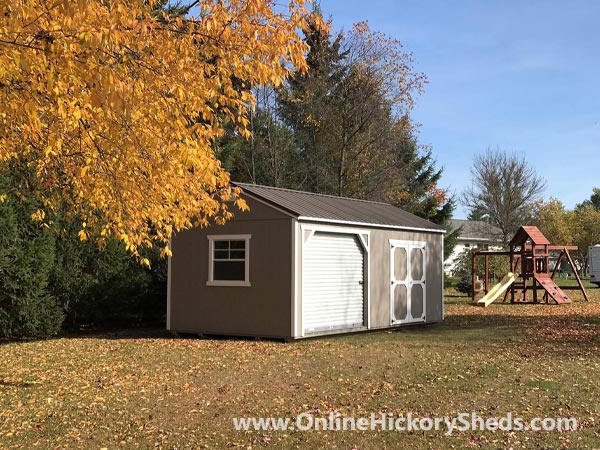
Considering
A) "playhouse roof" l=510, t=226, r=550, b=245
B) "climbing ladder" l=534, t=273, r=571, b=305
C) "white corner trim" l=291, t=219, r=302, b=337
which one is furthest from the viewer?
"playhouse roof" l=510, t=226, r=550, b=245

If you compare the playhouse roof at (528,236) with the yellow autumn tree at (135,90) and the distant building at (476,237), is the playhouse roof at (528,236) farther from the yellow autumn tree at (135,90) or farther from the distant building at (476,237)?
the distant building at (476,237)

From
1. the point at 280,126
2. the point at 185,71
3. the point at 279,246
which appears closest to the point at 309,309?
the point at 279,246

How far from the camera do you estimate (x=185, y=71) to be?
23.5 ft

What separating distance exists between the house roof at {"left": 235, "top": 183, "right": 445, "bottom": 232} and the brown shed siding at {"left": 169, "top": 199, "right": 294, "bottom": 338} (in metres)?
0.32

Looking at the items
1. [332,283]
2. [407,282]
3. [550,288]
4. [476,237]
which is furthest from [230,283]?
[476,237]

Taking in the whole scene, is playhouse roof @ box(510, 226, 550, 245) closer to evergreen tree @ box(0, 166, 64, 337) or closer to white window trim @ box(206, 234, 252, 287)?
white window trim @ box(206, 234, 252, 287)

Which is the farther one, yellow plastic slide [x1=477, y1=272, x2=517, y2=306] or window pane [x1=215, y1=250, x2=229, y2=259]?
yellow plastic slide [x1=477, y1=272, x2=517, y2=306]

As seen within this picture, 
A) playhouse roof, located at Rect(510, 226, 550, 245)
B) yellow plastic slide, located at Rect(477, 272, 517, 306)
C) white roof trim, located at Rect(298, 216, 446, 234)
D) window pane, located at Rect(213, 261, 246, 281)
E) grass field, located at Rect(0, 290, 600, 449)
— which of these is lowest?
grass field, located at Rect(0, 290, 600, 449)

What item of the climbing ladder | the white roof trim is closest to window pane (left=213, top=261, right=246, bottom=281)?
the white roof trim

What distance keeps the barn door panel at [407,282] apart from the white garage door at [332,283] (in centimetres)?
124

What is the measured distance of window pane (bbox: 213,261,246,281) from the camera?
13422 mm

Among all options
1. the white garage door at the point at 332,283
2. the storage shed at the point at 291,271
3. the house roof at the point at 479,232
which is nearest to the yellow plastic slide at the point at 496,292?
the storage shed at the point at 291,271

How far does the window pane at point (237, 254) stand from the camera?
44.1 ft

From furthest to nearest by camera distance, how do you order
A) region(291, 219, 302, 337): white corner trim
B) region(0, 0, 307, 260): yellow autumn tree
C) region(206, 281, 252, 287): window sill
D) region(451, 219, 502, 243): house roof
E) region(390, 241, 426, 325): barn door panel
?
region(451, 219, 502, 243): house roof < region(390, 241, 426, 325): barn door panel < region(206, 281, 252, 287): window sill < region(291, 219, 302, 337): white corner trim < region(0, 0, 307, 260): yellow autumn tree
